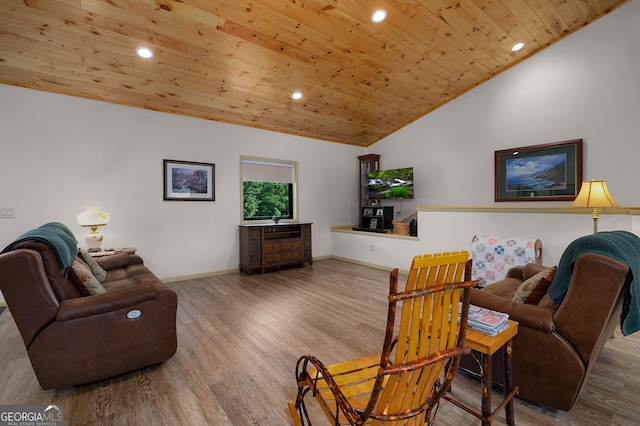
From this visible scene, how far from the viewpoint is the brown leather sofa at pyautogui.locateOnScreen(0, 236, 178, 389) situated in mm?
1799

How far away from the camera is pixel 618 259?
1469 millimetres

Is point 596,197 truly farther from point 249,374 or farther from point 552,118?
point 249,374

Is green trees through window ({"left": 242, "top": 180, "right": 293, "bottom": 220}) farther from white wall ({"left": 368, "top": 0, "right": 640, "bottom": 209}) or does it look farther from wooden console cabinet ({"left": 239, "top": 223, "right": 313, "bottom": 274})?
white wall ({"left": 368, "top": 0, "right": 640, "bottom": 209})

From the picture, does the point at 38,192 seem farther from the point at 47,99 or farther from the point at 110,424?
the point at 110,424

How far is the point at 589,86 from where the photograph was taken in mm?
3986

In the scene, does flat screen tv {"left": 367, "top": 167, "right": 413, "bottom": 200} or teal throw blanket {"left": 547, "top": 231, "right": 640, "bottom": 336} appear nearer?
teal throw blanket {"left": 547, "top": 231, "right": 640, "bottom": 336}

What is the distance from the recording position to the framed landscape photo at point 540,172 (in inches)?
163

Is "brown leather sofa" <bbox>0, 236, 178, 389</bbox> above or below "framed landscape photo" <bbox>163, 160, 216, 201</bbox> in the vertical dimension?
below

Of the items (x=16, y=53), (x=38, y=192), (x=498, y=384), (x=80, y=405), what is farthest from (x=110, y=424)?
(x=16, y=53)

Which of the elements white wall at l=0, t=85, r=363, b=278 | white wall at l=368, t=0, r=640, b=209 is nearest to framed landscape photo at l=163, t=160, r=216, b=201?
white wall at l=0, t=85, r=363, b=278

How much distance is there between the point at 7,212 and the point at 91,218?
0.97m

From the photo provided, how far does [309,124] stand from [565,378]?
5.07m

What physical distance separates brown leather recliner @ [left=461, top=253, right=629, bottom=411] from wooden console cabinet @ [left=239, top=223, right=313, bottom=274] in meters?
3.94

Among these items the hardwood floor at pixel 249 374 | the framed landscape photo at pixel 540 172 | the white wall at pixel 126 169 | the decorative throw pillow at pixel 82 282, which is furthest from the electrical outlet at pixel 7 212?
the framed landscape photo at pixel 540 172
